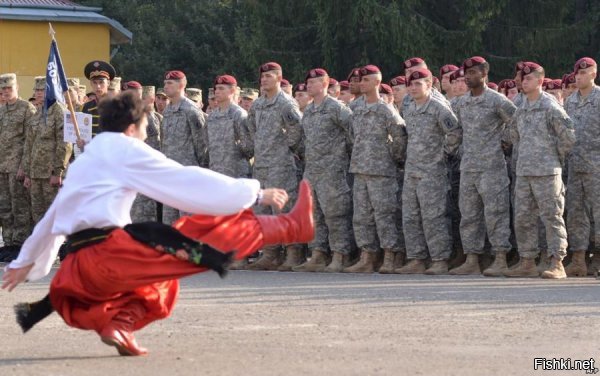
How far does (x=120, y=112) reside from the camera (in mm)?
8977

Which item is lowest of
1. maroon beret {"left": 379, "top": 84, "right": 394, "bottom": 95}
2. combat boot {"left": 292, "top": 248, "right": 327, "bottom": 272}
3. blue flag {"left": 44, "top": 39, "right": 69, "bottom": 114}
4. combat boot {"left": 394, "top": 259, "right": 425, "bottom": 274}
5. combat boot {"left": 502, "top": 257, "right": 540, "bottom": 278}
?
combat boot {"left": 292, "top": 248, "right": 327, "bottom": 272}

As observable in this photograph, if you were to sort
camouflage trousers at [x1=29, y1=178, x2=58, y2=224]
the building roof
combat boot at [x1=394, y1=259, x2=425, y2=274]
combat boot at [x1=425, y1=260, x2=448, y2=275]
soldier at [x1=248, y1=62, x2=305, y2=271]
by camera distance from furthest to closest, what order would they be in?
the building roof < camouflage trousers at [x1=29, y1=178, x2=58, y2=224] < soldier at [x1=248, y1=62, x2=305, y2=271] < combat boot at [x1=394, y1=259, x2=425, y2=274] < combat boot at [x1=425, y1=260, x2=448, y2=275]

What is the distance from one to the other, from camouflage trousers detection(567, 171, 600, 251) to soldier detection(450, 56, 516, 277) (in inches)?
25.2

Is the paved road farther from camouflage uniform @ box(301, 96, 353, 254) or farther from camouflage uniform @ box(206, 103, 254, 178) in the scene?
camouflage uniform @ box(206, 103, 254, 178)

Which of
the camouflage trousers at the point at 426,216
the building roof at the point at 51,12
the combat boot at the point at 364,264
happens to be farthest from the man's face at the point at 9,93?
the building roof at the point at 51,12

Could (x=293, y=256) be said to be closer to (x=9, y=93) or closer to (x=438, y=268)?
(x=438, y=268)

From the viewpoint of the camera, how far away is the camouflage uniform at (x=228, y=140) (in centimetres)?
1698

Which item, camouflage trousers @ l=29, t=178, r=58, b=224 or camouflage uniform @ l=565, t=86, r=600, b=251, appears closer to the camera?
camouflage uniform @ l=565, t=86, r=600, b=251

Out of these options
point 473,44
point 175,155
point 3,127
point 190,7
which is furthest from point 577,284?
point 190,7

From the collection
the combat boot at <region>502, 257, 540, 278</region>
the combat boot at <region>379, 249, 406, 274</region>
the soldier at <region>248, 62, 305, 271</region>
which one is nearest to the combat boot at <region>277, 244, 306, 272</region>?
the soldier at <region>248, 62, 305, 271</region>

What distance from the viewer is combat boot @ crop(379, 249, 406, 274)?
15.8 m

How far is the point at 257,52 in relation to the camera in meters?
37.1

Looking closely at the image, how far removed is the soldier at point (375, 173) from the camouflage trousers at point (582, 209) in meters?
1.86

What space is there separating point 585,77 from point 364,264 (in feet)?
10.1
